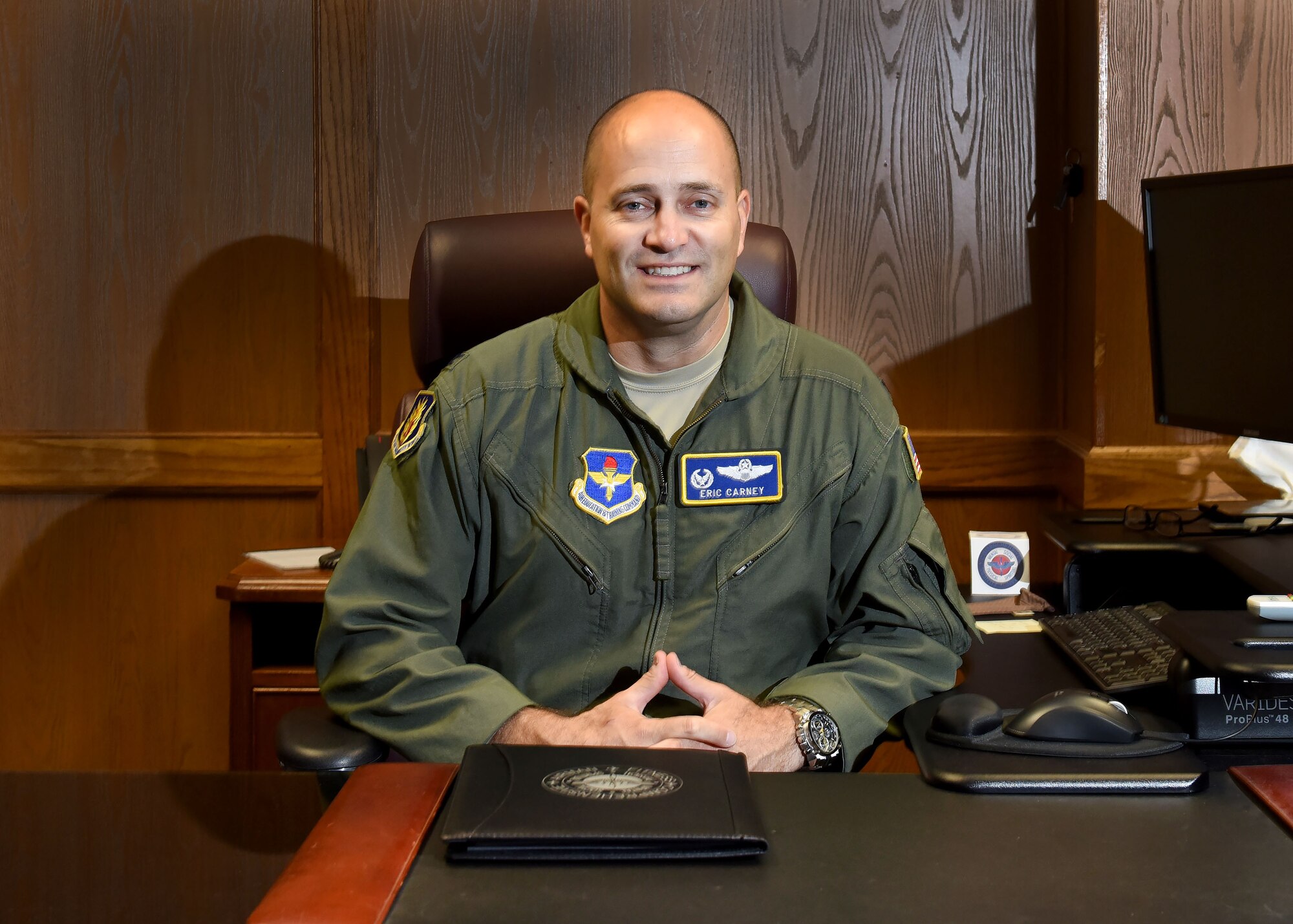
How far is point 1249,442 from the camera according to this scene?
2.01m

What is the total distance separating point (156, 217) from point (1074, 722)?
90.5 inches

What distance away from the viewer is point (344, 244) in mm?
2684

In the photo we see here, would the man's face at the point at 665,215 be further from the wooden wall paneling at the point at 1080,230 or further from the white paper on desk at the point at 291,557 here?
the wooden wall paneling at the point at 1080,230

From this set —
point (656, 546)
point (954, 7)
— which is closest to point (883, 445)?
point (656, 546)

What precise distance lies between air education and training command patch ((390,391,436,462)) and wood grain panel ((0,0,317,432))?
120cm

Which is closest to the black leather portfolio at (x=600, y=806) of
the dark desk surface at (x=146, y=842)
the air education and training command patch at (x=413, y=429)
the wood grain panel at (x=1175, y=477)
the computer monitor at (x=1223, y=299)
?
the dark desk surface at (x=146, y=842)

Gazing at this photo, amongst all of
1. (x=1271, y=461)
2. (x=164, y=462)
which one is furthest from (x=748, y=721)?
(x=164, y=462)

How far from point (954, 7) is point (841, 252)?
56cm

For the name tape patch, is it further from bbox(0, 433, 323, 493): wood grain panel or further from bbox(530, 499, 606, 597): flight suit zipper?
bbox(0, 433, 323, 493): wood grain panel

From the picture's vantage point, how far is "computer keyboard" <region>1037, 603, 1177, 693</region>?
4.33 ft

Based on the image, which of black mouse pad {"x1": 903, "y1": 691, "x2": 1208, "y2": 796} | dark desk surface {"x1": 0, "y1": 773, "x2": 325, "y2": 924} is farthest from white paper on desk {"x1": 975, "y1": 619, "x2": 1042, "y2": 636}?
dark desk surface {"x1": 0, "y1": 773, "x2": 325, "y2": 924}

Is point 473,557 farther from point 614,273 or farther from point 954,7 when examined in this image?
point 954,7

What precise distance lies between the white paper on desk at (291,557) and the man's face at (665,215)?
91 centimetres

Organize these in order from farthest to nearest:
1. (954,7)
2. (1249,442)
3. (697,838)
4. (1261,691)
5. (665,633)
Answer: (954,7) < (1249,442) < (665,633) < (1261,691) < (697,838)
